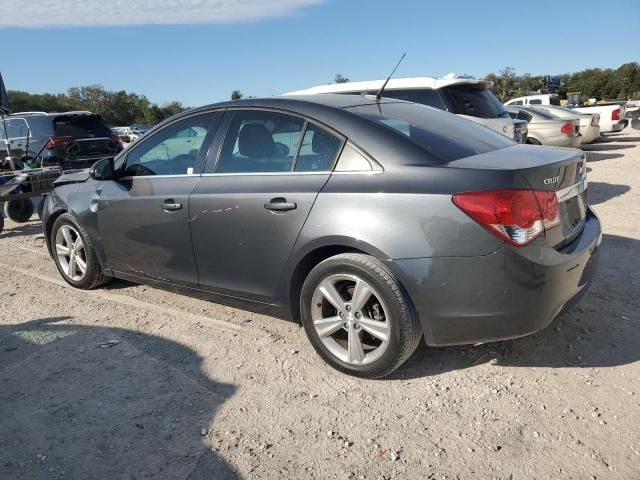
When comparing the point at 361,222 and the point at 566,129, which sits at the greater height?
the point at 361,222

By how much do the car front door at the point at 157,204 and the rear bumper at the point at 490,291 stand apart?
1.75m

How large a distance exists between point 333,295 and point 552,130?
1183 cm

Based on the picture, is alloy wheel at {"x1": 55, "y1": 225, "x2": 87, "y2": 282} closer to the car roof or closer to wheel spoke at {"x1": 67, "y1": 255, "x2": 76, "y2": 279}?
wheel spoke at {"x1": 67, "y1": 255, "x2": 76, "y2": 279}

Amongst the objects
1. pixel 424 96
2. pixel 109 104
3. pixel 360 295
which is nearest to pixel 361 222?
pixel 360 295

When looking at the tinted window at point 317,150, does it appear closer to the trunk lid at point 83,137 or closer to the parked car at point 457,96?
the parked car at point 457,96

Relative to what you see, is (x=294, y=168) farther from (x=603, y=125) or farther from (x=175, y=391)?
(x=603, y=125)

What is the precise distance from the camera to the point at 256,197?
3363mm

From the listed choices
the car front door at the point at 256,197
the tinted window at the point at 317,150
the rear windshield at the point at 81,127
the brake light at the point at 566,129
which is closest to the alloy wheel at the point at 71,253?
the car front door at the point at 256,197

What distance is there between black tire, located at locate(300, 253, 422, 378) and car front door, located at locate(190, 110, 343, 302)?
0.33 metres

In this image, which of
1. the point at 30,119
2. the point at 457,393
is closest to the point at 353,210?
the point at 457,393

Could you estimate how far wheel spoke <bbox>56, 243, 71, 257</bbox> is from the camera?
4972 millimetres

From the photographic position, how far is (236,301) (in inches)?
144

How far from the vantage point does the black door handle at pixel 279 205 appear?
3.19 m

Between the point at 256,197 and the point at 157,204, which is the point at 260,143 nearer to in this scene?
the point at 256,197
